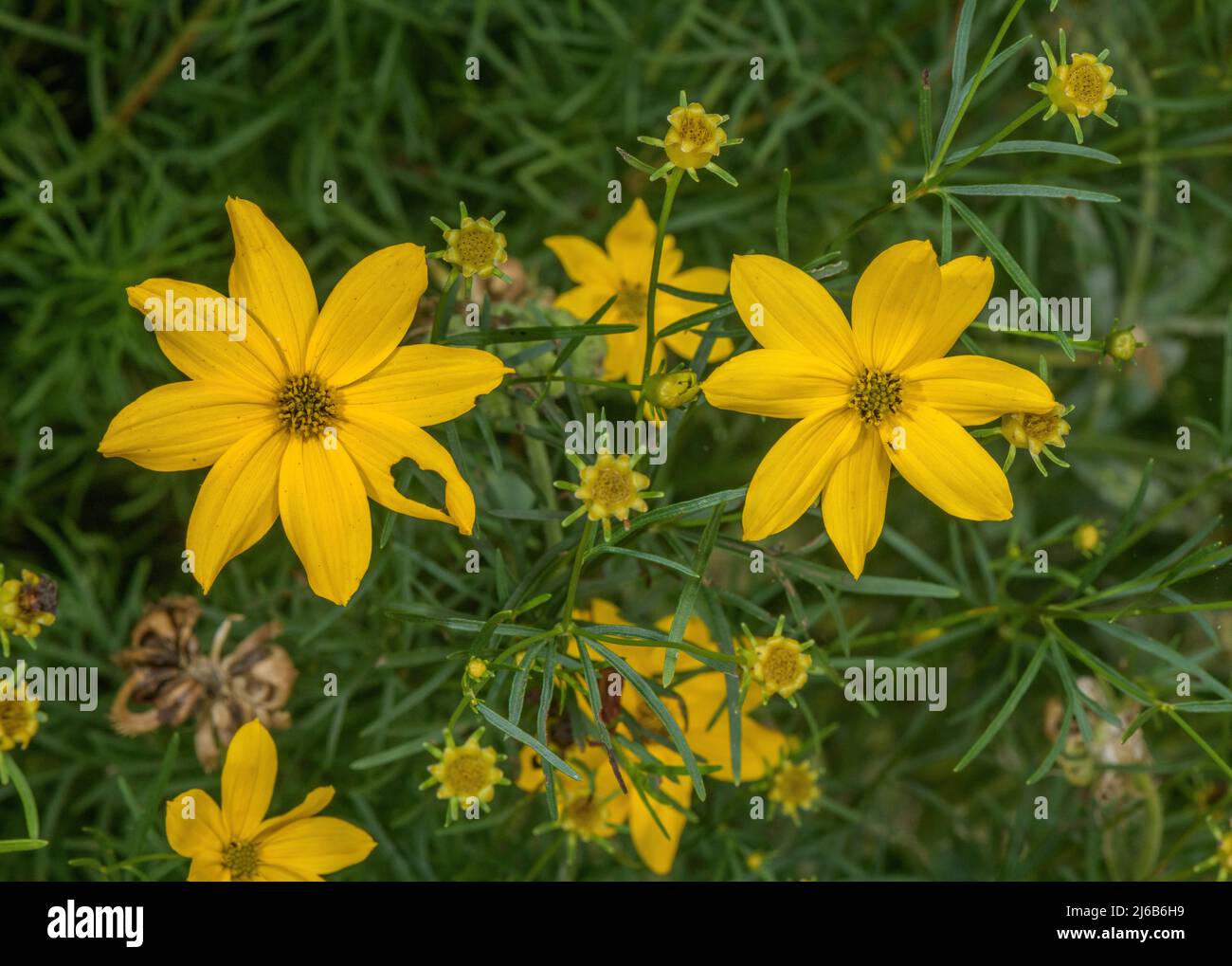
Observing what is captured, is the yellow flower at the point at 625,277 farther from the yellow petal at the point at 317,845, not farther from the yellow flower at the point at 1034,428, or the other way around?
the yellow petal at the point at 317,845

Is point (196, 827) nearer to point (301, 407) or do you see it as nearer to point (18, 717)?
point (18, 717)

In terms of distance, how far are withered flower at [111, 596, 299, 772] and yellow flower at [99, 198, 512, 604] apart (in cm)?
32

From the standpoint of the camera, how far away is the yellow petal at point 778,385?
902 millimetres

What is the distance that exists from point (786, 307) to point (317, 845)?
0.71 metres

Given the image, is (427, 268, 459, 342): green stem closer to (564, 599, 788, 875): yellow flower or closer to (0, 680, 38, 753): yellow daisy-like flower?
(564, 599, 788, 875): yellow flower

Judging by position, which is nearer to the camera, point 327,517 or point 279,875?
point 327,517

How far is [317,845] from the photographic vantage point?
3.71 feet

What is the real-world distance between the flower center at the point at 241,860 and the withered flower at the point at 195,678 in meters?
0.16

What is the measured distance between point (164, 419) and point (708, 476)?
84 cm

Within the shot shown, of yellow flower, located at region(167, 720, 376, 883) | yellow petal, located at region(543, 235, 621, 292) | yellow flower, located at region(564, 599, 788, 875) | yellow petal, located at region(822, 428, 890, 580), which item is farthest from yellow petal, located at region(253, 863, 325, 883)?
yellow petal, located at region(543, 235, 621, 292)

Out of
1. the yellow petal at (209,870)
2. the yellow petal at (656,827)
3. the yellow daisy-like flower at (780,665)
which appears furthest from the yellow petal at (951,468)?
the yellow petal at (209,870)

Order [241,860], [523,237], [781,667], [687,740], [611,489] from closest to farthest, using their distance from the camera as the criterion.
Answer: [611,489] → [781,667] → [241,860] → [687,740] → [523,237]

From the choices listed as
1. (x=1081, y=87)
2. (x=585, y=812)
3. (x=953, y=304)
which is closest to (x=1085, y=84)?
(x=1081, y=87)
